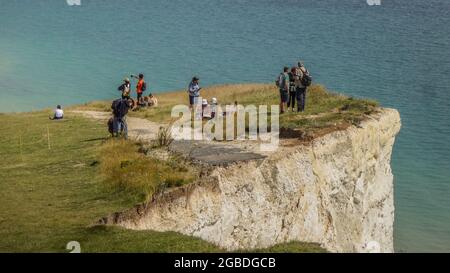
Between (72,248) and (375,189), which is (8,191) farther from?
(375,189)

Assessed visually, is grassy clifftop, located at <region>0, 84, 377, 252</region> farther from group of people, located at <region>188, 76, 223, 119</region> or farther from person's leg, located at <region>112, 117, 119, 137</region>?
group of people, located at <region>188, 76, 223, 119</region>

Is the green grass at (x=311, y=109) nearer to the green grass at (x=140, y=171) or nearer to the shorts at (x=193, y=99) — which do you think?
the shorts at (x=193, y=99)

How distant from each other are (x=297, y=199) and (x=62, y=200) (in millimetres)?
8532

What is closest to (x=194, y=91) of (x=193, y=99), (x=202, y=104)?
(x=193, y=99)

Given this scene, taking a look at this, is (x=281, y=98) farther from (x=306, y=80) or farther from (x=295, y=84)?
(x=306, y=80)

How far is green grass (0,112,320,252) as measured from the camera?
1762 centimetres

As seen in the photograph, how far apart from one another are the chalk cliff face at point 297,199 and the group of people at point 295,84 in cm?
314

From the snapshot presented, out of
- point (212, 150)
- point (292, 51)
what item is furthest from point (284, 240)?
point (292, 51)

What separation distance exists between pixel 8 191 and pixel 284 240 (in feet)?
30.2

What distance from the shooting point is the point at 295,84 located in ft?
102

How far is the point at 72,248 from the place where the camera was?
55.8ft

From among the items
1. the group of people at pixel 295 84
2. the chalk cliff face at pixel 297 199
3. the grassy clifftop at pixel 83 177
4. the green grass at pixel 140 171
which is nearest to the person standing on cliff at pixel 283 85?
the group of people at pixel 295 84

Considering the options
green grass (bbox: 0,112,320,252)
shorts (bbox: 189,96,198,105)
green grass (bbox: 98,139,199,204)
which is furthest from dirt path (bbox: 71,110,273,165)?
shorts (bbox: 189,96,198,105)

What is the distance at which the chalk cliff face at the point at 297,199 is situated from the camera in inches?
844
